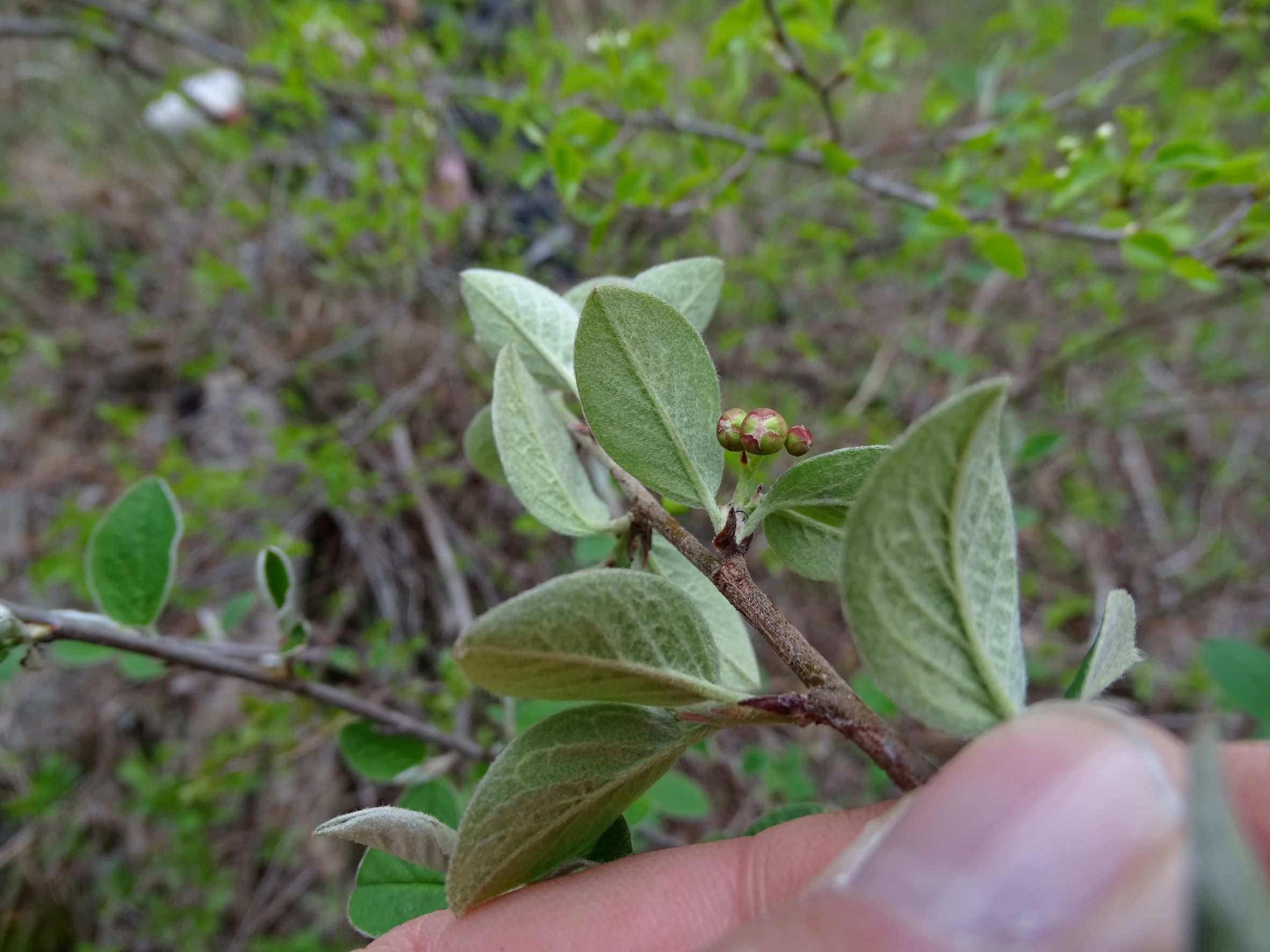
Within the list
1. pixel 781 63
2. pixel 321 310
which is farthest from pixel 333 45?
pixel 781 63

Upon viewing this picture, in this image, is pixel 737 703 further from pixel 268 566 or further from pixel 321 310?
pixel 321 310

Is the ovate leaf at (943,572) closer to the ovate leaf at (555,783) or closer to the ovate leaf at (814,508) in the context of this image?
the ovate leaf at (814,508)

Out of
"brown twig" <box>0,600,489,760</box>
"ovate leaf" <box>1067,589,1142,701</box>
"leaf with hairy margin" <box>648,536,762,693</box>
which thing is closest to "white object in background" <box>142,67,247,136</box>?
"brown twig" <box>0,600,489,760</box>

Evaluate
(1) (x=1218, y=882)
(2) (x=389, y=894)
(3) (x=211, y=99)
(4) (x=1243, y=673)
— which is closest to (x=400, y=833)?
(2) (x=389, y=894)

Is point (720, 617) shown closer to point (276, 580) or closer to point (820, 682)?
point (820, 682)

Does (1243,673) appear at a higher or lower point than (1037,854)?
lower

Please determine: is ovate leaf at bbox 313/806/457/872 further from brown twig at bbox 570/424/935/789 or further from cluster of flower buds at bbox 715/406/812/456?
cluster of flower buds at bbox 715/406/812/456

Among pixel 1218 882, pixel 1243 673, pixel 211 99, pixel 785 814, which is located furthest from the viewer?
pixel 211 99
